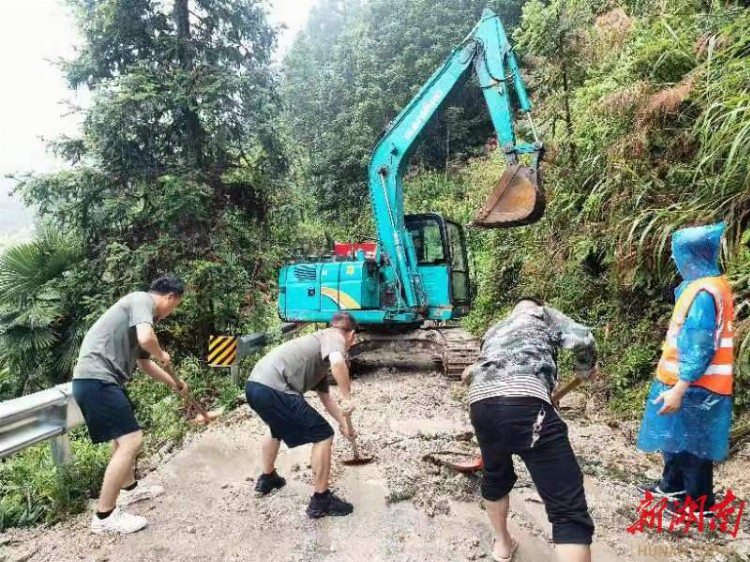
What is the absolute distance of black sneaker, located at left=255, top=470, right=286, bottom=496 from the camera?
3.62 meters

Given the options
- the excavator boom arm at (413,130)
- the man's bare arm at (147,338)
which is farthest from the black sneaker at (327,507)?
the excavator boom arm at (413,130)

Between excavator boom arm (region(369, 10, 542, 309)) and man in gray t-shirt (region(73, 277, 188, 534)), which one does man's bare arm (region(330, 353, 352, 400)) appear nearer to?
man in gray t-shirt (region(73, 277, 188, 534))

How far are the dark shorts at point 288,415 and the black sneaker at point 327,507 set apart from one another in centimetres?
38

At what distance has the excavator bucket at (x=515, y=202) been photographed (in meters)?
5.64

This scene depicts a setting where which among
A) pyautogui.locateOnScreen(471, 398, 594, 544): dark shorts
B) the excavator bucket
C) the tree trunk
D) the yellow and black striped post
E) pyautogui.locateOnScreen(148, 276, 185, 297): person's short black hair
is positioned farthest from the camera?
the tree trunk

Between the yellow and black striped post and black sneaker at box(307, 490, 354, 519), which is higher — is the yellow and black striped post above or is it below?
above

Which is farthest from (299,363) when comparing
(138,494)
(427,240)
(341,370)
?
(427,240)

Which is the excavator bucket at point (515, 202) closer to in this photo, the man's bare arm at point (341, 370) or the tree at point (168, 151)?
the man's bare arm at point (341, 370)

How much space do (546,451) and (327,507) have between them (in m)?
1.65

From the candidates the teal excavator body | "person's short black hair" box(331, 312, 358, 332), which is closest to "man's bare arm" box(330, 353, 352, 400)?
"person's short black hair" box(331, 312, 358, 332)

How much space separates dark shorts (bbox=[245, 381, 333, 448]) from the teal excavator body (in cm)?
382

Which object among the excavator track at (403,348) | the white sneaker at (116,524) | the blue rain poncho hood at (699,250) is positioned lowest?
the excavator track at (403,348)

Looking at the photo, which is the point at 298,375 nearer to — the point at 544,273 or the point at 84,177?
the point at 544,273

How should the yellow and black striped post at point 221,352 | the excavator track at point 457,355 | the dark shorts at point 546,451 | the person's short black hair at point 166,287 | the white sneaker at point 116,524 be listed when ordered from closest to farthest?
the dark shorts at point 546,451 → the white sneaker at point 116,524 → the person's short black hair at point 166,287 → the excavator track at point 457,355 → the yellow and black striped post at point 221,352
